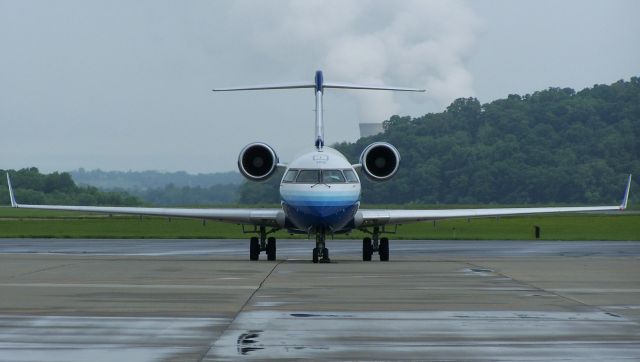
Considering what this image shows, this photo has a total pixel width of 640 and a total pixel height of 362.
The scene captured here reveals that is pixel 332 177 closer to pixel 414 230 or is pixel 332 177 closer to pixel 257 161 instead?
pixel 257 161

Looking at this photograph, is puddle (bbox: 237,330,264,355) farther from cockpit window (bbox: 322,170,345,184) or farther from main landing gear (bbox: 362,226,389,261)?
main landing gear (bbox: 362,226,389,261)

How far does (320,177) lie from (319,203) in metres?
0.84

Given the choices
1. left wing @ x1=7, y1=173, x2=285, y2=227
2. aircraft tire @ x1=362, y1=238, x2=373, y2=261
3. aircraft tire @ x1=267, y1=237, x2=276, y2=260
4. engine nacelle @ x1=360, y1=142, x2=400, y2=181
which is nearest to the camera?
left wing @ x1=7, y1=173, x2=285, y2=227

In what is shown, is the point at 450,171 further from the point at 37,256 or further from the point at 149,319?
the point at 149,319

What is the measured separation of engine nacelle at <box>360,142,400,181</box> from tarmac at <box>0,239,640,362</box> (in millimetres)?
4601

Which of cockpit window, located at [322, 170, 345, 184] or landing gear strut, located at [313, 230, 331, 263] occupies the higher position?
cockpit window, located at [322, 170, 345, 184]

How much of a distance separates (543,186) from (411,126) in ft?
65.4

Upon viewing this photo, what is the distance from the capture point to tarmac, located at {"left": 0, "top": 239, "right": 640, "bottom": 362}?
1238 cm

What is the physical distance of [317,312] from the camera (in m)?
16.2

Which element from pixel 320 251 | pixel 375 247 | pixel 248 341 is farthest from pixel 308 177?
pixel 248 341

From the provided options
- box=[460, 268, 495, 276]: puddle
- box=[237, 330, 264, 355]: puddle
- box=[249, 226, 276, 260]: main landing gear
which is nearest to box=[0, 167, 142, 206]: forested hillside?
box=[249, 226, 276, 260]: main landing gear

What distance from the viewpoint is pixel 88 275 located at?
23422 millimetres

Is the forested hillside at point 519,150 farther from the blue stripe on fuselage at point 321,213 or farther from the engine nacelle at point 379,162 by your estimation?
the blue stripe on fuselage at point 321,213

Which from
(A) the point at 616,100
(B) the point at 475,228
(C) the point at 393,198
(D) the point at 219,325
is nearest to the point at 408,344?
(D) the point at 219,325
